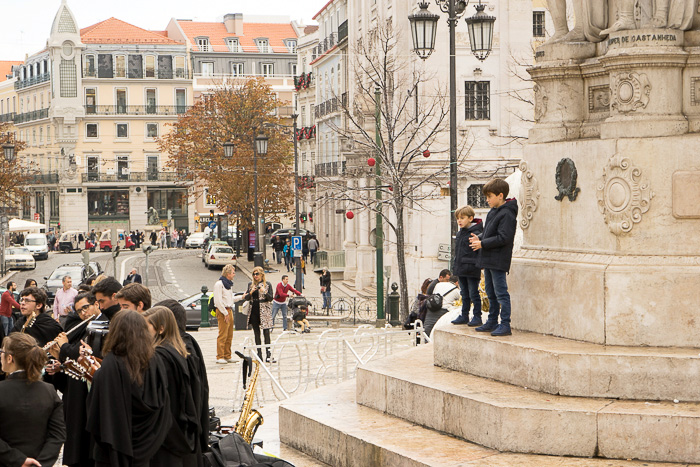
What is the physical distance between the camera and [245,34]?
316 ft

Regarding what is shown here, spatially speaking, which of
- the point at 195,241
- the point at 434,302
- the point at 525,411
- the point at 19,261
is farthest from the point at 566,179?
the point at 195,241

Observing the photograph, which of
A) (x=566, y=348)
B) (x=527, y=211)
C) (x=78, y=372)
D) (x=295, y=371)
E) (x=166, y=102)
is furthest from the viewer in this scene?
(x=166, y=102)

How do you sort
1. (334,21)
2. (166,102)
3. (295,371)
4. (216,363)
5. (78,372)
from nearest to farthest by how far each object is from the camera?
(78,372), (295,371), (216,363), (334,21), (166,102)

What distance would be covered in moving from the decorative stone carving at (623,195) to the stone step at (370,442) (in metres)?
1.85

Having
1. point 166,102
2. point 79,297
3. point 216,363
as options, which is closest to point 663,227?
point 79,297

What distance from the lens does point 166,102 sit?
9119 centimetres

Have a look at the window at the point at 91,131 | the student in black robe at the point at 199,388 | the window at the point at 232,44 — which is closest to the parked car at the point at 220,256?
the window at the point at 91,131

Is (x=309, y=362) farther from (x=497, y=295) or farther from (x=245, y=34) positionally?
(x=245, y=34)

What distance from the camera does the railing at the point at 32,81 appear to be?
92125mm

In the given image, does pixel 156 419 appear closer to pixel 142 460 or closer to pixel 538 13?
pixel 142 460

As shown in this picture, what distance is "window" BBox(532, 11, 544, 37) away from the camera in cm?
3950

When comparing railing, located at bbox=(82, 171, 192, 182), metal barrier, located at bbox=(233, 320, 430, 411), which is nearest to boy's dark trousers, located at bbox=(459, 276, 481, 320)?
metal barrier, located at bbox=(233, 320, 430, 411)

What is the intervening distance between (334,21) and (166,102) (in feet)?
105

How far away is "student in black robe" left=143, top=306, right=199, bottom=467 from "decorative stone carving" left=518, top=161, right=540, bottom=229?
364 cm
